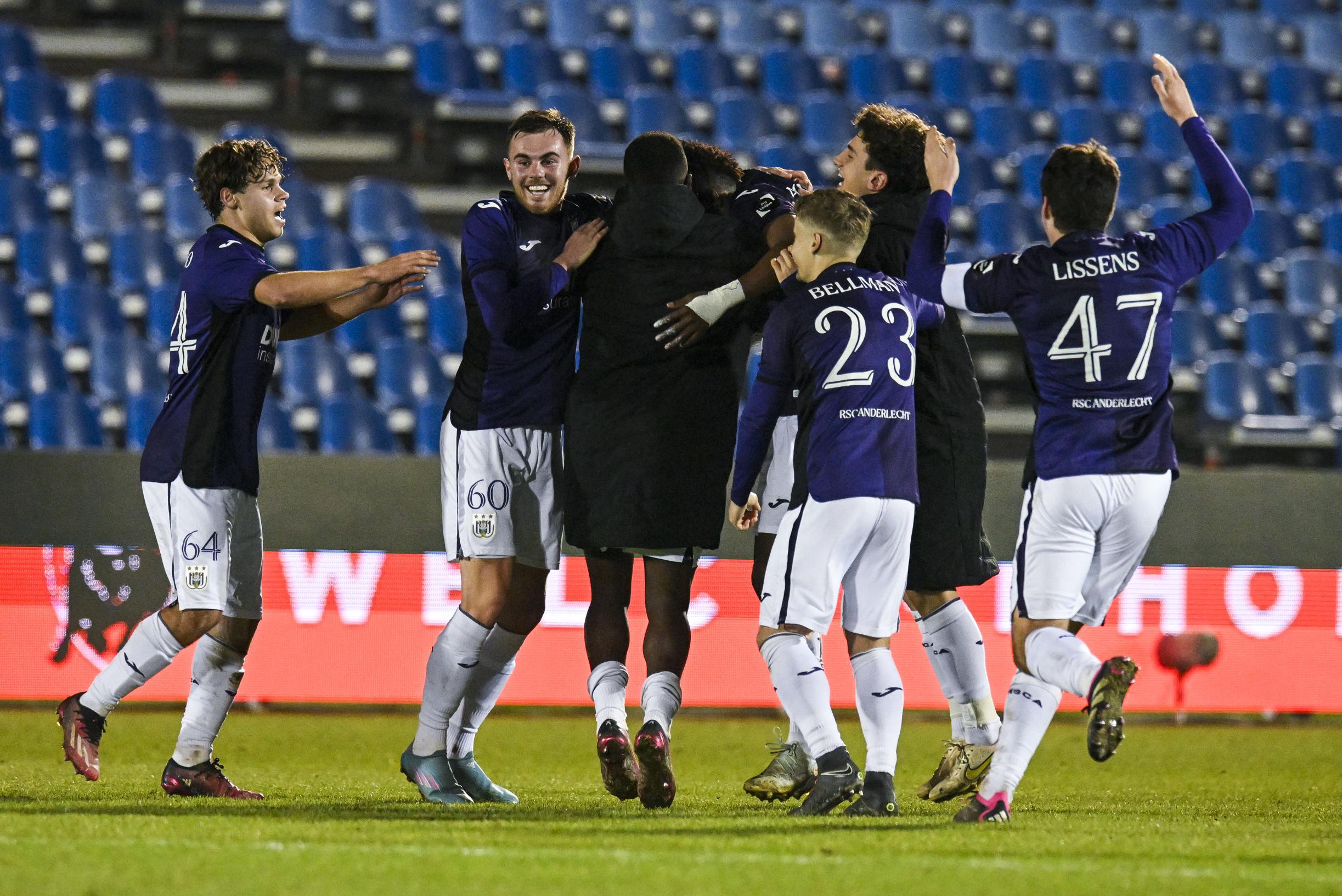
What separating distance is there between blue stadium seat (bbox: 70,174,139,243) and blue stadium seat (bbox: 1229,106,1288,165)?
361 inches

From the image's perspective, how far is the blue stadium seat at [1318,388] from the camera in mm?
11602

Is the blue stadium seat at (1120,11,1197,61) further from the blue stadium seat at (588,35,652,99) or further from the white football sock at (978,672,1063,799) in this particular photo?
the white football sock at (978,672,1063,799)

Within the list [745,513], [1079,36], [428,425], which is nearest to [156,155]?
[428,425]

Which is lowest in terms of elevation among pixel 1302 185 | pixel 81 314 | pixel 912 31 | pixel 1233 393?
pixel 1233 393

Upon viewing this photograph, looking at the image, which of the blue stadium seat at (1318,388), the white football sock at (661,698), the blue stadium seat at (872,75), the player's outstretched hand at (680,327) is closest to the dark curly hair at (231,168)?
the player's outstretched hand at (680,327)

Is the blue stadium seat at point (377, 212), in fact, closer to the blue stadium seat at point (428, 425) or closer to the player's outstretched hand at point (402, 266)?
the blue stadium seat at point (428, 425)

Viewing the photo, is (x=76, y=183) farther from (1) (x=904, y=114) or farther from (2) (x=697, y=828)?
(2) (x=697, y=828)

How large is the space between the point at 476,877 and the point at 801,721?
142 cm

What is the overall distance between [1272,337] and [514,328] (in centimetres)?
879

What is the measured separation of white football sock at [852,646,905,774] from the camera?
15.4ft

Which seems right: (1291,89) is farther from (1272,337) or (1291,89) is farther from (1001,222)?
(1001,222)

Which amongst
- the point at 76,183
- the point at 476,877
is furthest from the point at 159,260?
the point at 476,877

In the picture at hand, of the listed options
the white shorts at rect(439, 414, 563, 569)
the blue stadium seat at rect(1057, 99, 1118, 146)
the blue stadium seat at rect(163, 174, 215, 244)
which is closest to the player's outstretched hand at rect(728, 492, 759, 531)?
the white shorts at rect(439, 414, 563, 569)

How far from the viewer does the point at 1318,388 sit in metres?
11.6
